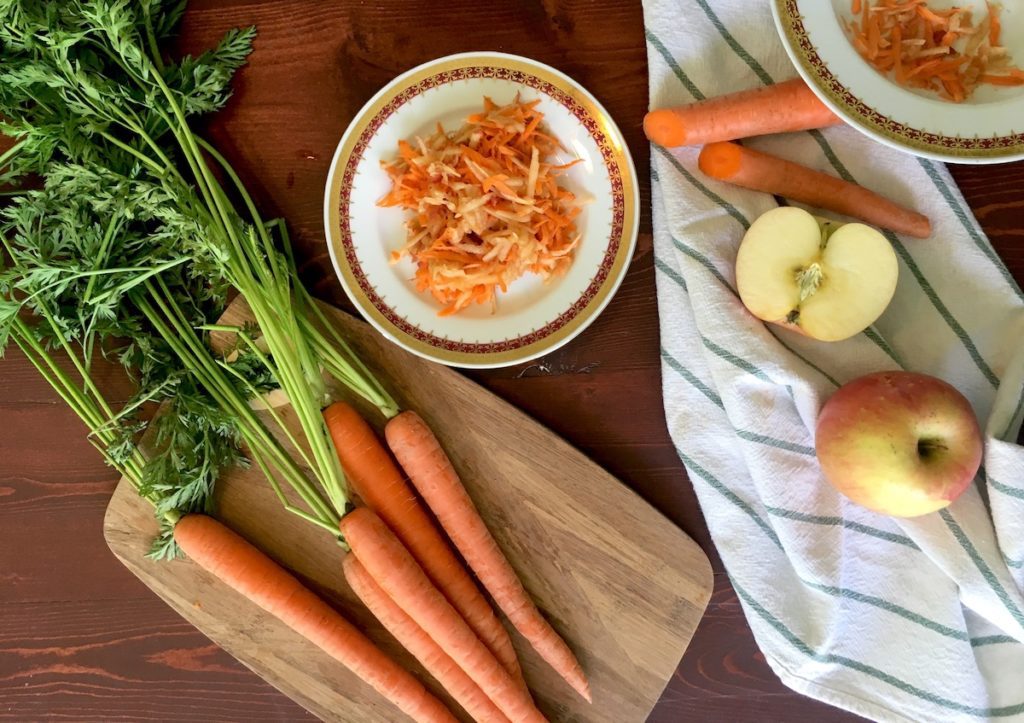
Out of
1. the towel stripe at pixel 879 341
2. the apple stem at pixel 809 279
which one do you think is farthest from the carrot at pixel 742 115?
the towel stripe at pixel 879 341

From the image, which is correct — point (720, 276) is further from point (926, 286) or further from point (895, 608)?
point (895, 608)

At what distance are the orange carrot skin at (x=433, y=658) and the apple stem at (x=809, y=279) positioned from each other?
0.93 metres

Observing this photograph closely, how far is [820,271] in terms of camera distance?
1.29 m

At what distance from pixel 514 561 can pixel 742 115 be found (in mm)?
908

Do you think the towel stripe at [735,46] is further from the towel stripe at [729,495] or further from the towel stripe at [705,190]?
the towel stripe at [729,495]

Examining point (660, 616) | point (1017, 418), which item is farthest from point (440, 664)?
point (1017, 418)

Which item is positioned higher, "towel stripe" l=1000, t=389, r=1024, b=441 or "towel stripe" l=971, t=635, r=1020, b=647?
"towel stripe" l=1000, t=389, r=1024, b=441

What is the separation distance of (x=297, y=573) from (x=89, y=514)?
0.44 meters

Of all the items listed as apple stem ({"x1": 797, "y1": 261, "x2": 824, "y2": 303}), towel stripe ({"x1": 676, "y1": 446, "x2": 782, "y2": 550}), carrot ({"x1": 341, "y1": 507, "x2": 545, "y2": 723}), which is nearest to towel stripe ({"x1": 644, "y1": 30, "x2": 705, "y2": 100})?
apple stem ({"x1": 797, "y1": 261, "x2": 824, "y2": 303})

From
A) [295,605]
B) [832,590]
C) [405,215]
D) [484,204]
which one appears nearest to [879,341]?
[832,590]

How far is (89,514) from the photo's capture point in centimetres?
157

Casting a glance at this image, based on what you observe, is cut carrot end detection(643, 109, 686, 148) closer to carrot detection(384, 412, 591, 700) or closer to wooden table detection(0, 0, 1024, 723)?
wooden table detection(0, 0, 1024, 723)

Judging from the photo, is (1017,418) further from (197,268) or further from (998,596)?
(197,268)

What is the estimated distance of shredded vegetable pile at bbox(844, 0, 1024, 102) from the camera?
4.11 ft
